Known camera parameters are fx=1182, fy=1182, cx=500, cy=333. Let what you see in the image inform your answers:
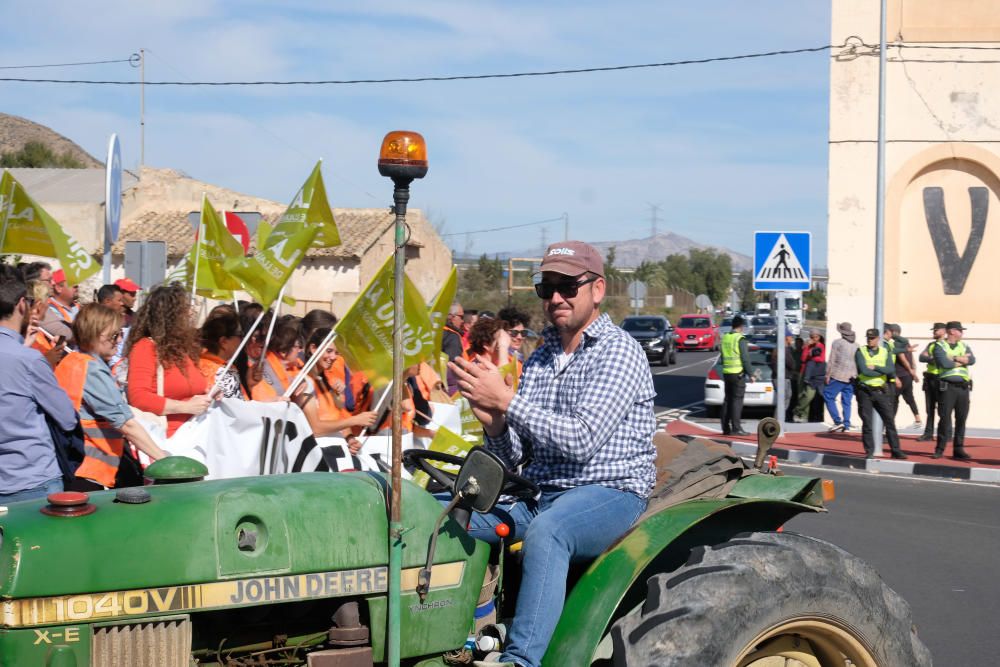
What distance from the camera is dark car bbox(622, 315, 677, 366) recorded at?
4012 centimetres

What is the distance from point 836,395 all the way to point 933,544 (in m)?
9.77

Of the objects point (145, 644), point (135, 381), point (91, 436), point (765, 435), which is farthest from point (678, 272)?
point (145, 644)

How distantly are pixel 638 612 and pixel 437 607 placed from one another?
634 mm

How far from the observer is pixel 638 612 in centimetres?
372

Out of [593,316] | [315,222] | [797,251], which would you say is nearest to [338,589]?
[593,316]

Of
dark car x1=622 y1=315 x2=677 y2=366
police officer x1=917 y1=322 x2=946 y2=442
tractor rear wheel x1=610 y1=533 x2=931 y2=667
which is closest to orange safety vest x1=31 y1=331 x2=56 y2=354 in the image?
tractor rear wheel x1=610 y1=533 x2=931 y2=667

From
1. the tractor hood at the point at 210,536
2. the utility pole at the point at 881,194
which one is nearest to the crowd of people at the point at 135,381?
A: the tractor hood at the point at 210,536

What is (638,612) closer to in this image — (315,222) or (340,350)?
(340,350)

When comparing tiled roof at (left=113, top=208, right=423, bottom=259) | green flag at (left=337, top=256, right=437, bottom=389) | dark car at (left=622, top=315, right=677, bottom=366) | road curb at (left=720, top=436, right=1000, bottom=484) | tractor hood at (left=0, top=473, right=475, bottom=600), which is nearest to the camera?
tractor hood at (left=0, top=473, right=475, bottom=600)

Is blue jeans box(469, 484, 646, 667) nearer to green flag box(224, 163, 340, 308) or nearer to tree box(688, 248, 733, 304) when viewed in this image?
green flag box(224, 163, 340, 308)

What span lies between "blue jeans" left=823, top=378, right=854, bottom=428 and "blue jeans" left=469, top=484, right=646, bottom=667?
50.8 ft

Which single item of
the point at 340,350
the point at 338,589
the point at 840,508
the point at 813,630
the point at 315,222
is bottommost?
the point at 840,508

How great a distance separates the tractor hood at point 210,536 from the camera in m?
3.16

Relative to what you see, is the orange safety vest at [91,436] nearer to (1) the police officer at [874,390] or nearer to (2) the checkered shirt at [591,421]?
(2) the checkered shirt at [591,421]
